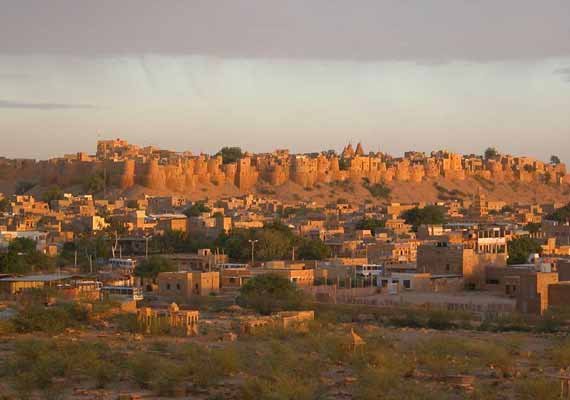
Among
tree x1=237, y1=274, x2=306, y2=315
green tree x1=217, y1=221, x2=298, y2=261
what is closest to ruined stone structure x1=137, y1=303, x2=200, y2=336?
tree x1=237, y1=274, x2=306, y2=315

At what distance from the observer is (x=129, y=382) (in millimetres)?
22359

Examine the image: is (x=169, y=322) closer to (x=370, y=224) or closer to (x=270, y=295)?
(x=270, y=295)

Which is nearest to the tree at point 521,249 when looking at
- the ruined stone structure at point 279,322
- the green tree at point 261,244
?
the green tree at point 261,244

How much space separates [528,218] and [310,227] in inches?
527

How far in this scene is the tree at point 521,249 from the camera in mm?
39438

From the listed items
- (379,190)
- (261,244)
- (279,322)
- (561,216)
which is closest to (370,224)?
(561,216)

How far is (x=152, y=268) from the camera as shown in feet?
126

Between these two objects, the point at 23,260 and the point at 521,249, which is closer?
the point at 23,260

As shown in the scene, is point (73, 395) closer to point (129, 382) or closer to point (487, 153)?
point (129, 382)

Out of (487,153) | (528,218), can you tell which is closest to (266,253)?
(528,218)

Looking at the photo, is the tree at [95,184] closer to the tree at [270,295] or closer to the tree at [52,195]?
the tree at [52,195]

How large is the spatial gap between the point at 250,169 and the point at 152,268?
46.3 metres

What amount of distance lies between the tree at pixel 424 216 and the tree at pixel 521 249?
1412cm

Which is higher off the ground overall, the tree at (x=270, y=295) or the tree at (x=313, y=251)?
the tree at (x=313, y=251)
